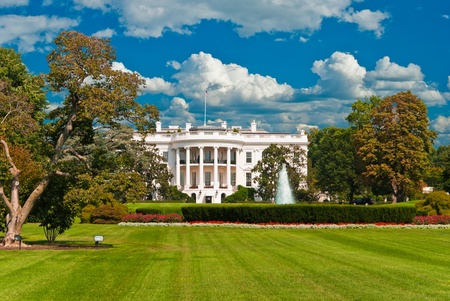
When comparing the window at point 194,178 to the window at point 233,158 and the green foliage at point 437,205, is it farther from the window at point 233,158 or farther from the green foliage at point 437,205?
the green foliage at point 437,205

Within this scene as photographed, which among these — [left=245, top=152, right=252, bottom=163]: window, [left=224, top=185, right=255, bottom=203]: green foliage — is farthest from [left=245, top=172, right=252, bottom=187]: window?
[left=224, top=185, right=255, bottom=203]: green foliage

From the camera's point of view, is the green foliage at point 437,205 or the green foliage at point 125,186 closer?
the green foliage at point 125,186

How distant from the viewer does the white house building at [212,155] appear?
3246 inches

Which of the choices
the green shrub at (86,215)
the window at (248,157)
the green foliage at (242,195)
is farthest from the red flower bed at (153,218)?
the window at (248,157)

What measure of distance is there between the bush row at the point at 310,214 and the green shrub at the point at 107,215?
6739mm

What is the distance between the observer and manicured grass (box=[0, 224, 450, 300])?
444 inches

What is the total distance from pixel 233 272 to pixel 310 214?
21.0 meters

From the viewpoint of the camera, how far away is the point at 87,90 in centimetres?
2003

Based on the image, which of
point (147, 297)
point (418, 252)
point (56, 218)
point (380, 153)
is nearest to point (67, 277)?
point (147, 297)

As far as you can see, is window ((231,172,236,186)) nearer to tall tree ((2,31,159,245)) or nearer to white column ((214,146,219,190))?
white column ((214,146,219,190))

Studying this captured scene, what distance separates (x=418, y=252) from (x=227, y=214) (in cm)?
1756

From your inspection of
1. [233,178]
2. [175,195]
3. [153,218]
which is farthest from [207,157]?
[153,218]

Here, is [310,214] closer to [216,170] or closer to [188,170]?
[216,170]

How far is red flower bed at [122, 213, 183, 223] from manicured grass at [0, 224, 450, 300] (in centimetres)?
1547
